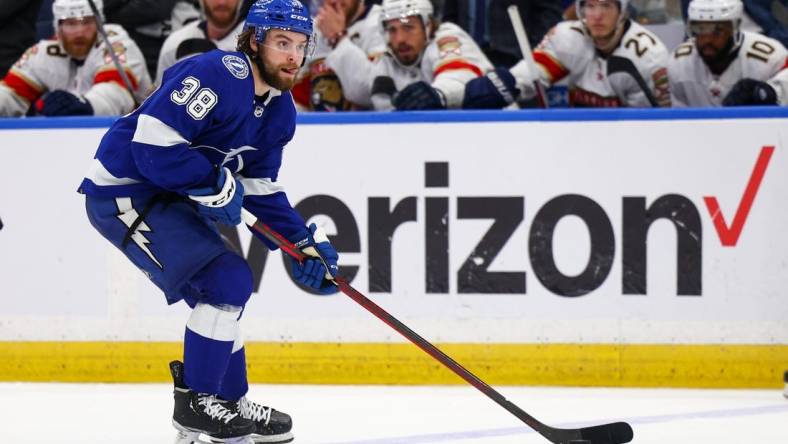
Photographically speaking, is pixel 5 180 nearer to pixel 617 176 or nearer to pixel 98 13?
pixel 98 13

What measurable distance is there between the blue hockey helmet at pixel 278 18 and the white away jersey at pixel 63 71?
1935 millimetres

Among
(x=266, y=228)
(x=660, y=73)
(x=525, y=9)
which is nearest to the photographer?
(x=266, y=228)

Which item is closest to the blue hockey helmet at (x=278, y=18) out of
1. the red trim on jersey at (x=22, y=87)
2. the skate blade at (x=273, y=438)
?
the skate blade at (x=273, y=438)

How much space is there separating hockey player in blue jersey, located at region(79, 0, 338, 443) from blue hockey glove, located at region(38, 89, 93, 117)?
4.58 feet

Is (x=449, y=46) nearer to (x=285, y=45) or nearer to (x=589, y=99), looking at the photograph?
(x=589, y=99)

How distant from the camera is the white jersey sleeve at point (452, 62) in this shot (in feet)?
15.5

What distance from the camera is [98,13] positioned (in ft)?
16.6

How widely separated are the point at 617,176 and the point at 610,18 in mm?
888

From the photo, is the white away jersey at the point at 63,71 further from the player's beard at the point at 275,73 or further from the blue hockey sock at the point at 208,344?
the blue hockey sock at the point at 208,344

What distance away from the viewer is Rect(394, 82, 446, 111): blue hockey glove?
449 centimetres

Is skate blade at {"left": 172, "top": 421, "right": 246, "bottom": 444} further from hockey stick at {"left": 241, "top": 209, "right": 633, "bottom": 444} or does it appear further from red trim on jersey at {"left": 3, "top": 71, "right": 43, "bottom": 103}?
red trim on jersey at {"left": 3, "top": 71, "right": 43, "bottom": 103}

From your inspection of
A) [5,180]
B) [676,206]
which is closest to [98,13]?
[5,180]

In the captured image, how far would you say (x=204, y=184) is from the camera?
3.14 metres

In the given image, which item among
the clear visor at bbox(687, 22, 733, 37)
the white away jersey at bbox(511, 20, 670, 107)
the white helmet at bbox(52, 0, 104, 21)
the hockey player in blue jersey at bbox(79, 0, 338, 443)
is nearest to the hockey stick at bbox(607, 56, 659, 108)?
the white away jersey at bbox(511, 20, 670, 107)
